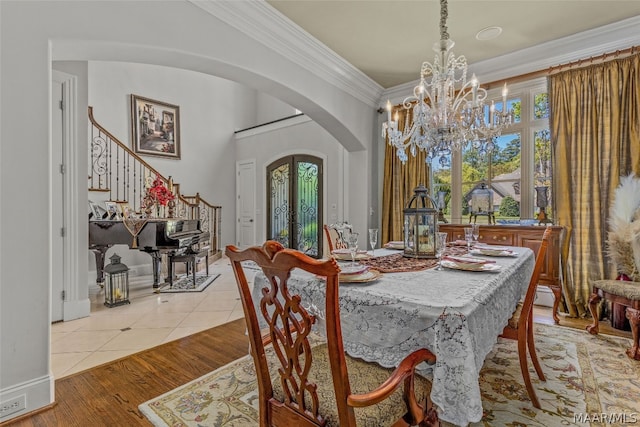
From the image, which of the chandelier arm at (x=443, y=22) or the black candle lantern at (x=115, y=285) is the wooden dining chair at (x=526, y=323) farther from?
the black candle lantern at (x=115, y=285)

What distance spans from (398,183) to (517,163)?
59.4 inches

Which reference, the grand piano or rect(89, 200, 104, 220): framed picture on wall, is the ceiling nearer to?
the grand piano

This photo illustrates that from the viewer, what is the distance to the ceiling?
2.82 m

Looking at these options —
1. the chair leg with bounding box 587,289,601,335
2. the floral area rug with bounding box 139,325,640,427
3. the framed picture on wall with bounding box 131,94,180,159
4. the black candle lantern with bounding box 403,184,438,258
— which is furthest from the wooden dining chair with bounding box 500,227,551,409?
the framed picture on wall with bounding box 131,94,180,159

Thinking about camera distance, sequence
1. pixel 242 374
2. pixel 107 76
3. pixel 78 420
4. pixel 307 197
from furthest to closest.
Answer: pixel 307 197 → pixel 107 76 → pixel 242 374 → pixel 78 420

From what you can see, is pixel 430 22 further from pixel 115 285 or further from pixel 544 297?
pixel 115 285

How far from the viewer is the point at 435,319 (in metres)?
1.08

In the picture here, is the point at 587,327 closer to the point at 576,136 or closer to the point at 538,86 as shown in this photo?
the point at 576,136

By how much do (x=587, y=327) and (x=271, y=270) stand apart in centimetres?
336

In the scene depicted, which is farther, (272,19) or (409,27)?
(409,27)

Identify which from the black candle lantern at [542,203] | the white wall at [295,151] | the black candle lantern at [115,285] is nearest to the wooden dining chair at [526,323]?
the black candle lantern at [542,203]

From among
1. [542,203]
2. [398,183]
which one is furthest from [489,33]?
[398,183]

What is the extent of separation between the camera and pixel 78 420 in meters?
1.69

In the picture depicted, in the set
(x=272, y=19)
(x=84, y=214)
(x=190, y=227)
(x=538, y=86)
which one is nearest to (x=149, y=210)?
(x=190, y=227)
